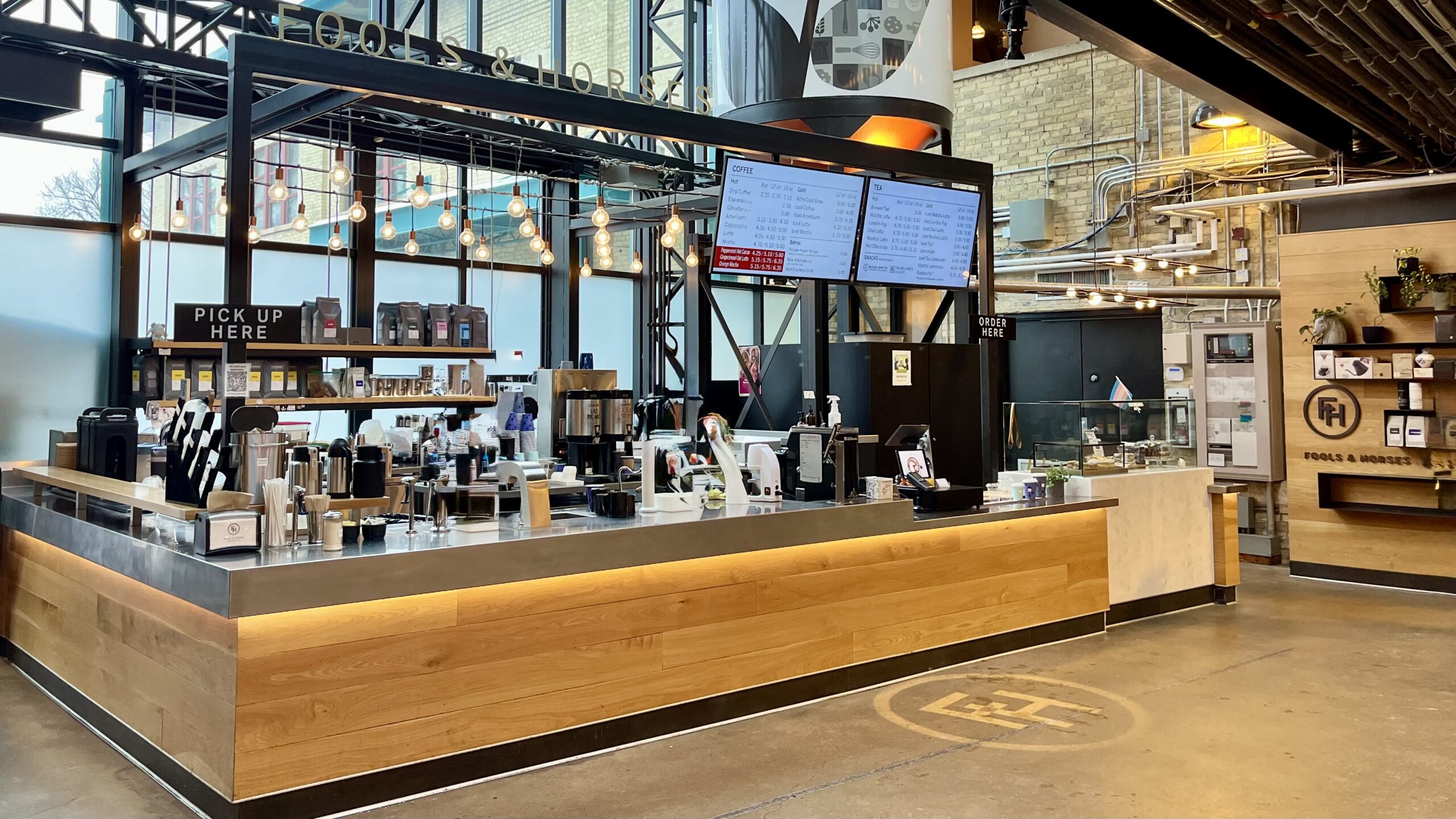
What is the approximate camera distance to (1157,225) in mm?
10555

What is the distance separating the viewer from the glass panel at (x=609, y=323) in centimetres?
1202

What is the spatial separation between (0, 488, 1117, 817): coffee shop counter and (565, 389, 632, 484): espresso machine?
1.05 meters

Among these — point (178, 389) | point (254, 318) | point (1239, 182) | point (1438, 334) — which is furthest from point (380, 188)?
point (1438, 334)

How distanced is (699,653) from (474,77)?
2611 millimetres

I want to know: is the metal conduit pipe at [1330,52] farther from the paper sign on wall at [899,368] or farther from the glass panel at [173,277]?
the glass panel at [173,277]

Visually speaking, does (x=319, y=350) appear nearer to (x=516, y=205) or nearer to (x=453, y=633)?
(x=516, y=205)

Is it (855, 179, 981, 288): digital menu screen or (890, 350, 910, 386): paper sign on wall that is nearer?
(855, 179, 981, 288): digital menu screen

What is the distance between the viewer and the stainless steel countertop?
134 inches

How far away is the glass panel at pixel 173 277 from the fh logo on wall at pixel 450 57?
79.0 inches

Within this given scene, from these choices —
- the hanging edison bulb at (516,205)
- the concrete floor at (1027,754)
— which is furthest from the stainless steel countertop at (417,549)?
the hanging edison bulb at (516,205)

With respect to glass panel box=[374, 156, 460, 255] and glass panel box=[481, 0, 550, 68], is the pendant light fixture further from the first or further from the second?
glass panel box=[481, 0, 550, 68]

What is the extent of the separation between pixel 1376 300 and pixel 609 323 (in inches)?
299

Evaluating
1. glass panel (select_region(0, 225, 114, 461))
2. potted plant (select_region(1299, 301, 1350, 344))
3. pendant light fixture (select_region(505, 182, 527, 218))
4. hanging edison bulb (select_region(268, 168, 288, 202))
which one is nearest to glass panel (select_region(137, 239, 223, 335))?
glass panel (select_region(0, 225, 114, 461))

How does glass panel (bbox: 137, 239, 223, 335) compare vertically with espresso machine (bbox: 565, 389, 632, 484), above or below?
above
